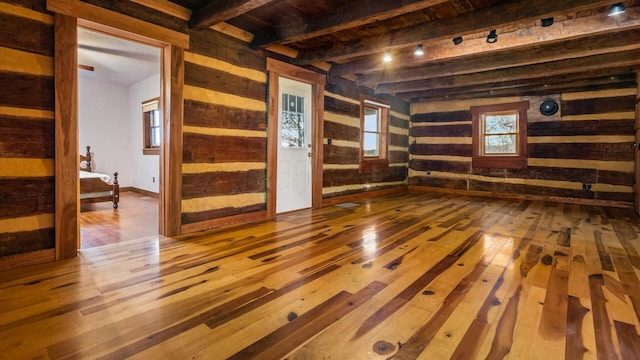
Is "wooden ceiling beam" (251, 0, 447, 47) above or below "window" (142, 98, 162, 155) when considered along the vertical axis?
above

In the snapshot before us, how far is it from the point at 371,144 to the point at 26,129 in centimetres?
571

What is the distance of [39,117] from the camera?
2527 mm

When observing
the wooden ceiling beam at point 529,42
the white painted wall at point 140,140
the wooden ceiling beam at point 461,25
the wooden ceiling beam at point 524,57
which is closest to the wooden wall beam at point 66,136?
the wooden ceiling beam at point 461,25

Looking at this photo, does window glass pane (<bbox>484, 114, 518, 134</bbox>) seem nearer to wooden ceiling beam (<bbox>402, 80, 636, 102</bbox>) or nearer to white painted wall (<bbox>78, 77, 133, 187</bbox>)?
wooden ceiling beam (<bbox>402, 80, 636, 102</bbox>)

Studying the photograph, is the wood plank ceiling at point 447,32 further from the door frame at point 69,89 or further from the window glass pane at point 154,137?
the window glass pane at point 154,137

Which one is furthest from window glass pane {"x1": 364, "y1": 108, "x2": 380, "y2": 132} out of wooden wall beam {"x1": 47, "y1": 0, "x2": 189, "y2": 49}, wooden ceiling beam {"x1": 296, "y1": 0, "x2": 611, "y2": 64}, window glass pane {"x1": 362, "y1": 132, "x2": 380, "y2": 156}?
wooden wall beam {"x1": 47, "y1": 0, "x2": 189, "y2": 49}

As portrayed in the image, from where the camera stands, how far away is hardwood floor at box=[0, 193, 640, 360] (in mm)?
1479

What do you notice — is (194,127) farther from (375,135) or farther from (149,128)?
(375,135)

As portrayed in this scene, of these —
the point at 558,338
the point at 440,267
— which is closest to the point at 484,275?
the point at 440,267

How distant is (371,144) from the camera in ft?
22.9

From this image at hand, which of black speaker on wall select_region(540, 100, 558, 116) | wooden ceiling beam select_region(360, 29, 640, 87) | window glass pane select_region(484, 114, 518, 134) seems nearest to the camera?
wooden ceiling beam select_region(360, 29, 640, 87)

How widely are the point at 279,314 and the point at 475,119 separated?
6.93 m

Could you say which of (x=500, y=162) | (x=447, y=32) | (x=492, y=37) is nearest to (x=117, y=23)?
(x=447, y=32)

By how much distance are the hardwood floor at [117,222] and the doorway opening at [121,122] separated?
2cm
